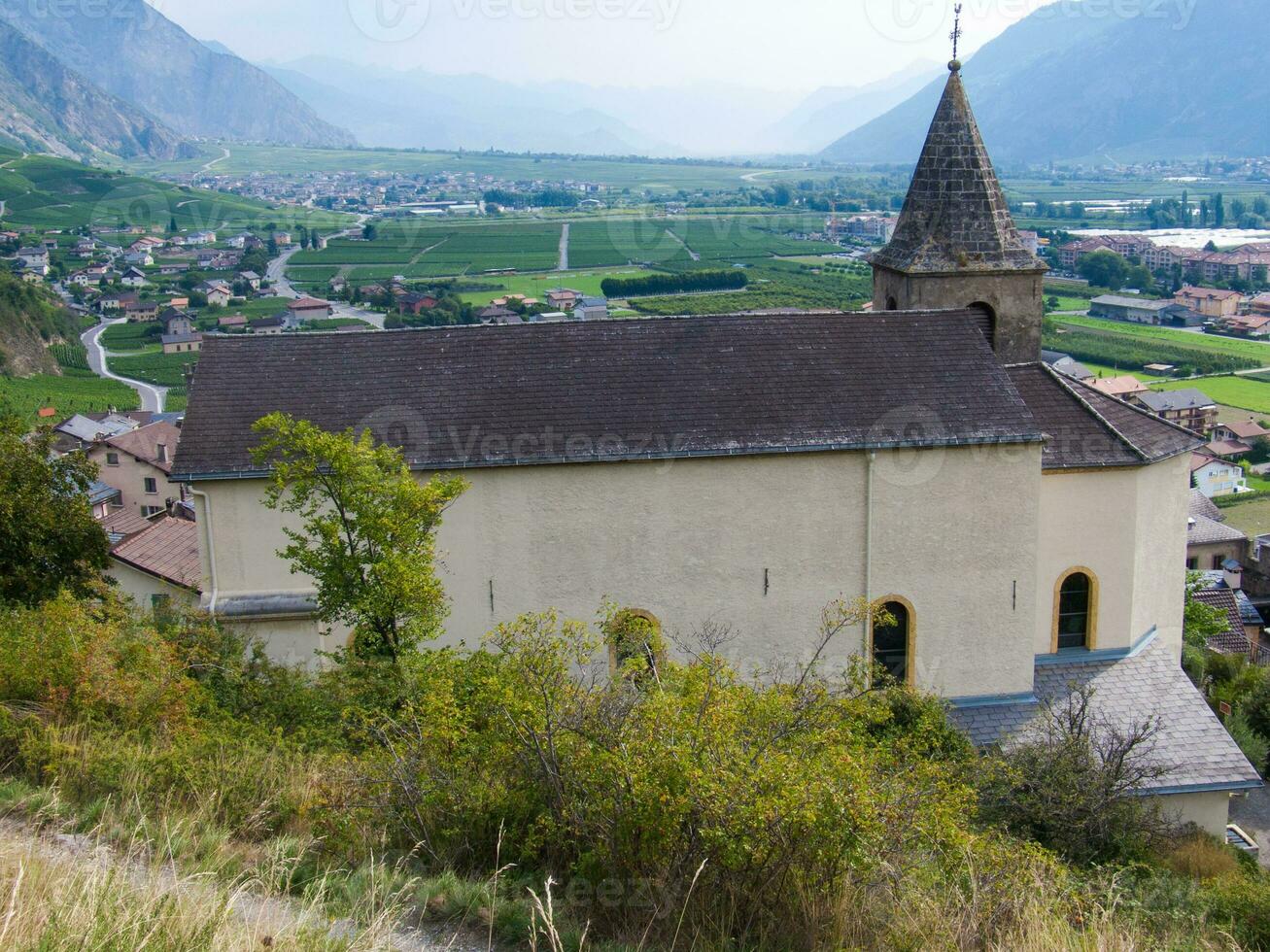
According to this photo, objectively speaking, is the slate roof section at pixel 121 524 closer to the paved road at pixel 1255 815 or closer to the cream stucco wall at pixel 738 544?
the cream stucco wall at pixel 738 544

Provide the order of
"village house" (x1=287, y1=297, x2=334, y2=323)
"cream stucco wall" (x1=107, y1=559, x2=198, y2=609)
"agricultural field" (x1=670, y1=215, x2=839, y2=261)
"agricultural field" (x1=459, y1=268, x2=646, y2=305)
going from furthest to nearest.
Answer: "agricultural field" (x1=670, y1=215, x2=839, y2=261) → "agricultural field" (x1=459, y1=268, x2=646, y2=305) → "village house" (x1=287, y1=297, x2=334, y2=323) → "cream stucco wall" (x1=107, y1=559, x2=198, y2=609)

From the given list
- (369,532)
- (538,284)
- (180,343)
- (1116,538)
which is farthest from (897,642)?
(180,343)

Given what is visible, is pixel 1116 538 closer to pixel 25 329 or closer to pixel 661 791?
pixel 661 791

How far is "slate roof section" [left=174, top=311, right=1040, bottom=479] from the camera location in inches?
698

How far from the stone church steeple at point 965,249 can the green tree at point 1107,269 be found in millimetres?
136537

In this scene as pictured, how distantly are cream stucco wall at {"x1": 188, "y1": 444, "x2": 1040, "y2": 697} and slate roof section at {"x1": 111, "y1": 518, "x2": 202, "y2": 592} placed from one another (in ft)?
37.7

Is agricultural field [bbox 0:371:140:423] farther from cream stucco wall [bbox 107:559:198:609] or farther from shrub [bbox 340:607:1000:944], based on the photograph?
shrub [bbox 340:607:1000:944]

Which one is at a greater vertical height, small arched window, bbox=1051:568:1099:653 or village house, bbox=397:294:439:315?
village house, bbox=397:294:439:315

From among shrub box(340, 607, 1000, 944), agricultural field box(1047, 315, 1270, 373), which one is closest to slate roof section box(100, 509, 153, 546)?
shrub box(340, 607, 1000, 944)

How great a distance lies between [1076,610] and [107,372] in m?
86.5

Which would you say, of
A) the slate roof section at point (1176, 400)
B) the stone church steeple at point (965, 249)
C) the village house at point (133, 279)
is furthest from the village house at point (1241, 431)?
the village house at point (133, 279)

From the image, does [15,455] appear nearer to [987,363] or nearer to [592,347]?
[592,347]

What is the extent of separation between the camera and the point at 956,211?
2230 centimetres

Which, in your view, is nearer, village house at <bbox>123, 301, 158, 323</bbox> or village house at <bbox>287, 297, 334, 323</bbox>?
village house at <bbox>287, 297, 334, 323</bbox>
